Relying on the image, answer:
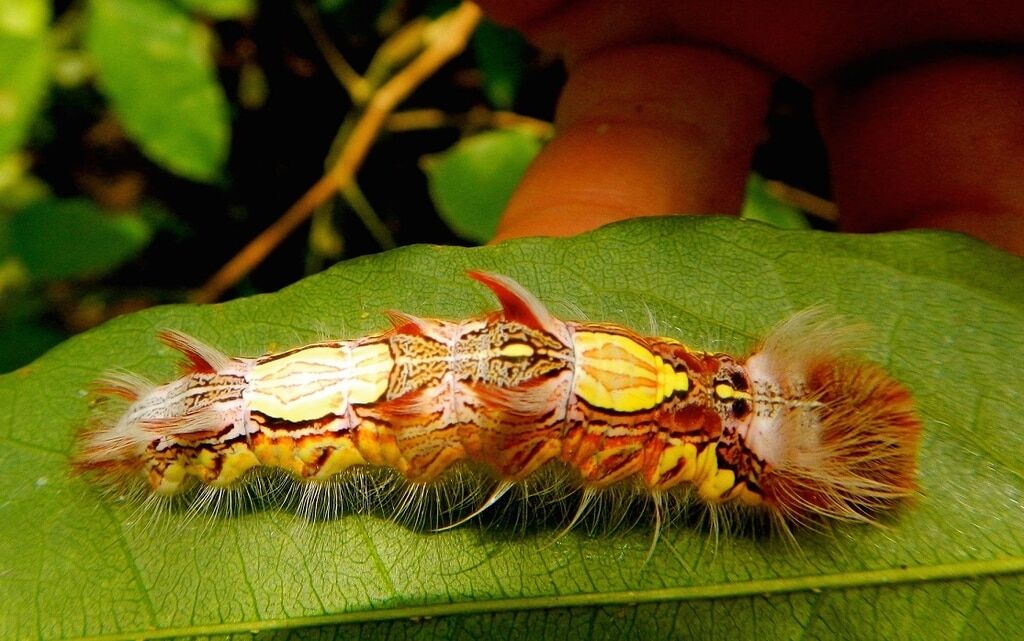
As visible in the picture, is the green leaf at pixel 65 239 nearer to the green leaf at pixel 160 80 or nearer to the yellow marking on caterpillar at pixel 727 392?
the green leaf at pixel 160 80

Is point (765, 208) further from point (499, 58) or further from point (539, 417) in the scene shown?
point (539, 417)

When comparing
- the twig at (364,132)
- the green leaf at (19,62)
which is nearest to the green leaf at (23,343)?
the twig at (364,132)

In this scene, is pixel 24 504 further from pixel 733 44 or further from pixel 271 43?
pixel 271 43

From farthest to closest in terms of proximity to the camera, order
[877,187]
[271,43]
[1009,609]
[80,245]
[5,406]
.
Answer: [271,43] < [80,245] < [877,187] < [5,406] < [1009,609]

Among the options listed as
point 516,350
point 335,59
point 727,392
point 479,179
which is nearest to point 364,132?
point 335,59

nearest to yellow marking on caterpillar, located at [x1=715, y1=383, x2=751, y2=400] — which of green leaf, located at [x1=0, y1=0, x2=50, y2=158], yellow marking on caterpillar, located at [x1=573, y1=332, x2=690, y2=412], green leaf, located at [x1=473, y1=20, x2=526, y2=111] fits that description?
yellow marking on caterpillar, located at [x1=573, y1=332, x2=690, y2=412]

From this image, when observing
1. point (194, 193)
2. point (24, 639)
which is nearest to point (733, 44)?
point (24, 639)

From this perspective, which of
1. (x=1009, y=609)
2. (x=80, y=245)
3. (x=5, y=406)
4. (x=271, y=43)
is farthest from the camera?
(x=271, y=43)
